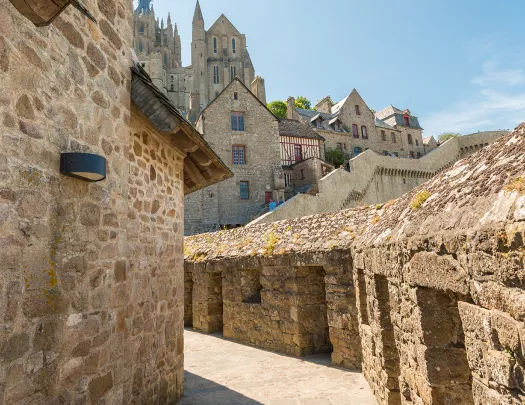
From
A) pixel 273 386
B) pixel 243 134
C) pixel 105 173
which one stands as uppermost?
pixel 243 134

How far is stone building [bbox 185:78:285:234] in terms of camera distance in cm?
2598

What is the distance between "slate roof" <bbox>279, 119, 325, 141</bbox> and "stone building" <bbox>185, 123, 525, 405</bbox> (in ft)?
76.3

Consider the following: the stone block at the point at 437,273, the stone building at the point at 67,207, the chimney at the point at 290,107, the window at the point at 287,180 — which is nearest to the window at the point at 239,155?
the window at the point at 287,180

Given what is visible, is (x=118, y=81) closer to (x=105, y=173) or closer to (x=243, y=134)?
(x=105, y=173)

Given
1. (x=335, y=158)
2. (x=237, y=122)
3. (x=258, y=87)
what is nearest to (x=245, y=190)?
(x=237, y=122)

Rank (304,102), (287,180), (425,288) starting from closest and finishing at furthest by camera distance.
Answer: (425,288) → (287,180) → (304,102)

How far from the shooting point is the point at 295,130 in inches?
1231

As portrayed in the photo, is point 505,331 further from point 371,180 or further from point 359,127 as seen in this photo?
point 359,127

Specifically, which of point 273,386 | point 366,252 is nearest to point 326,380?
point 273,386

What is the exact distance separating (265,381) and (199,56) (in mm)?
58792

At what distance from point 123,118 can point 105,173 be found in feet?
2.77

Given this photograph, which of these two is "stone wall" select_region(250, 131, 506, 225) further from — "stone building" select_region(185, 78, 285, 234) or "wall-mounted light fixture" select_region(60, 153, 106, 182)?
"wall-mounted light fixture" select_region(60, 153, 106, 182)

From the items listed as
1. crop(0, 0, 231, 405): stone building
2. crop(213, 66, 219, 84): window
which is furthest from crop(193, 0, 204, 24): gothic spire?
crop(0, 0, 231, 405): stone building

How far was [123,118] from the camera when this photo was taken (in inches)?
148
